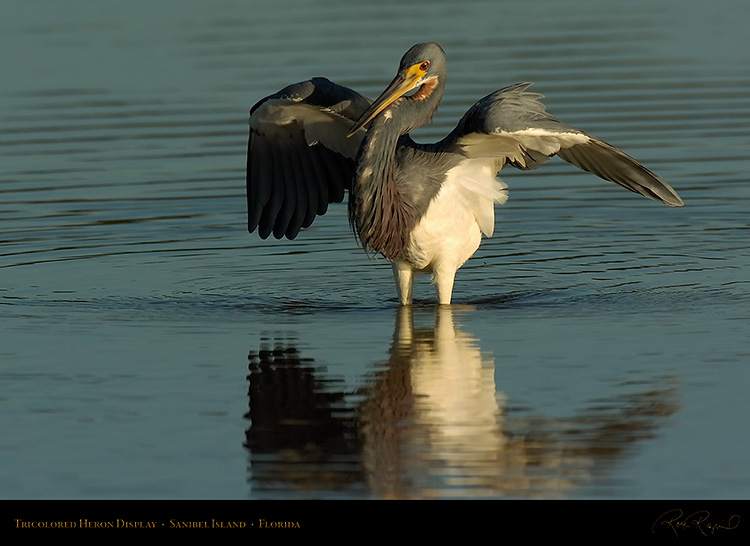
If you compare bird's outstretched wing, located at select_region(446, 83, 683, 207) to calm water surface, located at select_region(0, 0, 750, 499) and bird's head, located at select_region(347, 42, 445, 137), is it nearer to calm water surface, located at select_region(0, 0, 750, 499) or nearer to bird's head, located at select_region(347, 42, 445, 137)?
bird's head, located at select_region(347, 42, 445, 137)

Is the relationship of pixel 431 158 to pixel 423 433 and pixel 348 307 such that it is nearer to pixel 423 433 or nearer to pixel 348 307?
pixel 348 307

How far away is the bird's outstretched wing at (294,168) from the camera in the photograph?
11062mm

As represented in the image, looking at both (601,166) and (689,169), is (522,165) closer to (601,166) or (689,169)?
(601,166)

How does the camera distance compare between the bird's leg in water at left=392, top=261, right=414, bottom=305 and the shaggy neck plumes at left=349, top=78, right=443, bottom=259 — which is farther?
the bird's leg in water at left=392, top=261, right=414, bottom=305

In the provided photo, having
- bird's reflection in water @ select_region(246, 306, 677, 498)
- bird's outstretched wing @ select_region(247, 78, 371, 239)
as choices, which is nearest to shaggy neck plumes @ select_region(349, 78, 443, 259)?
bird's outstretched wing @ select_region(247, 78, 371, 239)

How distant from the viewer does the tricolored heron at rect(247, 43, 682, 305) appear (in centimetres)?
992

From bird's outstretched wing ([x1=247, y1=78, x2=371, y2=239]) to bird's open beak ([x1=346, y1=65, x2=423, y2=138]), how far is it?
0.85m

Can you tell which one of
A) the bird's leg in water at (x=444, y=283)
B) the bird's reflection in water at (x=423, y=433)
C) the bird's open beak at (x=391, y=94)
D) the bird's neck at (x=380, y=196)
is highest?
the bird's open beak at (x=391, y=94)

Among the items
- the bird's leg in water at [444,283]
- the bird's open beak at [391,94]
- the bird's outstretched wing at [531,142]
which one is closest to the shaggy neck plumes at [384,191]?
the bird's open beak at [391,94]

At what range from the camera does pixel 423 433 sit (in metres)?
7.53

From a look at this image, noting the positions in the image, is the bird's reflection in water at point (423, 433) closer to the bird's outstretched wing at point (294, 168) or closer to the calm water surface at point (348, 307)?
the calm water surface at point (348, 307)

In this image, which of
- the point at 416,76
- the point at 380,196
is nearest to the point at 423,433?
the point at 380,196

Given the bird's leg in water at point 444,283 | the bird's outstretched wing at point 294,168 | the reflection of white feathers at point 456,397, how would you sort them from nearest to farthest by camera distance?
the reflection of white feathers at point 456,397, the bird's leg in water at point 444,283, the bird's outstretched wing at point 294,168

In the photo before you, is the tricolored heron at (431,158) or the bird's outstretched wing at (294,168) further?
the bird's outstretched wing at (294,168)
